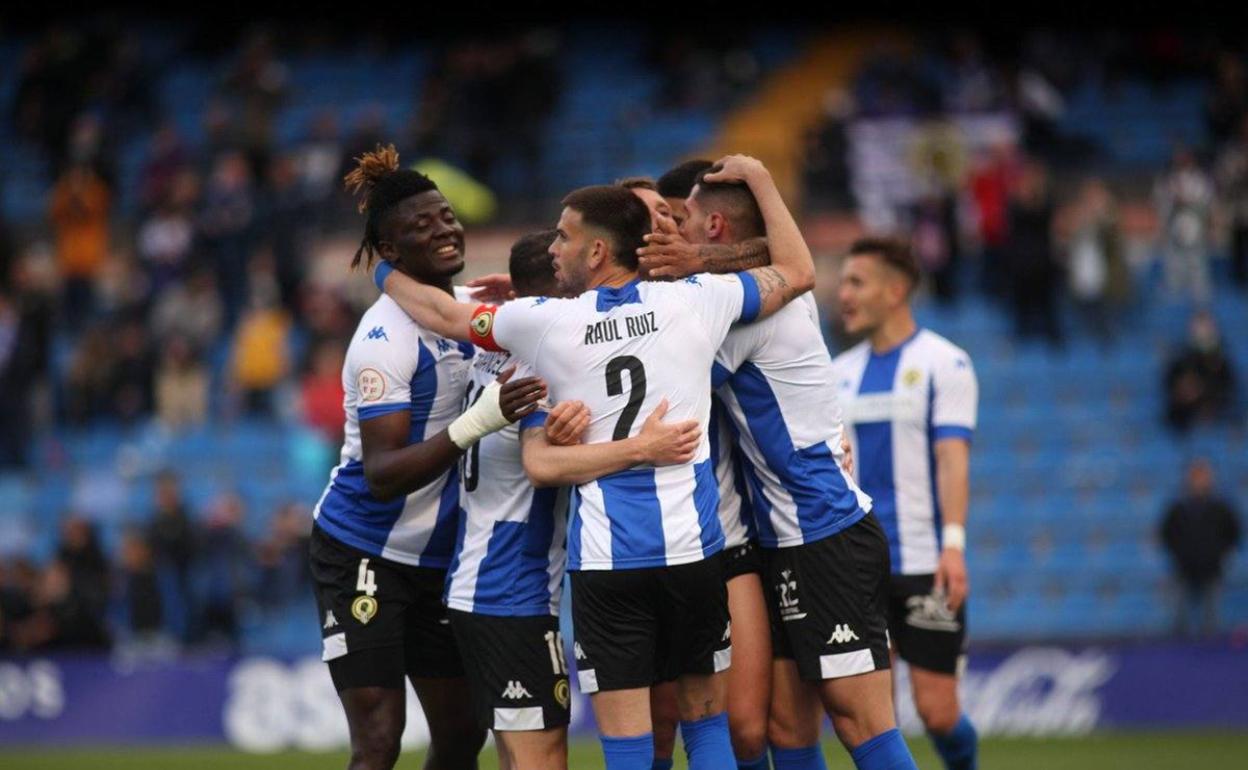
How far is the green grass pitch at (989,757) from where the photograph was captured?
1170 centimetres

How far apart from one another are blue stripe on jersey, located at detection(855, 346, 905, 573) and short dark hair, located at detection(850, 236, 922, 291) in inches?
15.3

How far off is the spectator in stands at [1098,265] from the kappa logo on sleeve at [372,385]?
42.4 feet

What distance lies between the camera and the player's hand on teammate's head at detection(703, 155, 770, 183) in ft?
22.8

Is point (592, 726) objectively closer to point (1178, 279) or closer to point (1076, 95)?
point (1178, 279)

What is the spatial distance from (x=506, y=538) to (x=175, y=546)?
10.6 m

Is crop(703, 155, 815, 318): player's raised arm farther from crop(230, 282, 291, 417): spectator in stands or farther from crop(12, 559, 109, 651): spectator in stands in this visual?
crop(230, 282, 291, 417): spectator in stands

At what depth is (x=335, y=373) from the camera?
17.2 m

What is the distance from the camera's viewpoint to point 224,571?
55.0ft

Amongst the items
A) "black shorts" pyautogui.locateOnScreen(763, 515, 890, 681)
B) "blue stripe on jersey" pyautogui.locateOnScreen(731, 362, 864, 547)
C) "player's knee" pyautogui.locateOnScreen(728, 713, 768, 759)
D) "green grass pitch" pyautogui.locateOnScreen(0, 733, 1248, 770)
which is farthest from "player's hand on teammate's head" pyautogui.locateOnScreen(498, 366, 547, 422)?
"green grass pitch" pyautogui.locateOnScreen(0, 733, 1248, 770)

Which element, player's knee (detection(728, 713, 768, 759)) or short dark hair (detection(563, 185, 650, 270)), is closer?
short dark hair (detection(563, 185, 650, 270))

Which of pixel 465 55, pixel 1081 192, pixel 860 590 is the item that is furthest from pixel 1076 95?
pixel 860 590

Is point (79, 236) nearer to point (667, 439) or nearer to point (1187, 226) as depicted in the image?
point (1187, 226)

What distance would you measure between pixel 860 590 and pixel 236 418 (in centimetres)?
1324

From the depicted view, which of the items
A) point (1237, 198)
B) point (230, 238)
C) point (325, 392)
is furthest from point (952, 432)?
point (230, 238)
